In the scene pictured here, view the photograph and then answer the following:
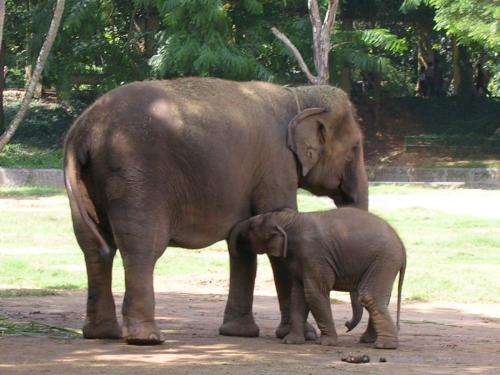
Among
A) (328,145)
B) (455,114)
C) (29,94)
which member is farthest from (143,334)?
(455,114)

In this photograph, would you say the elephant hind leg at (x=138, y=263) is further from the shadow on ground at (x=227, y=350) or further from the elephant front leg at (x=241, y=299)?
the elephant front leg at (x=241, y=299)

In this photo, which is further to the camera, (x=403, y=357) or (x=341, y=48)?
(x=341, y=48)

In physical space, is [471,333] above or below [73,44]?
below

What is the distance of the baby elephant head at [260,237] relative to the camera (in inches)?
343

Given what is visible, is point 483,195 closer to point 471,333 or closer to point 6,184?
point 6,184

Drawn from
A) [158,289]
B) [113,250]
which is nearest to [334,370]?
[113,250]

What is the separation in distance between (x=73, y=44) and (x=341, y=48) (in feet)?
25.1

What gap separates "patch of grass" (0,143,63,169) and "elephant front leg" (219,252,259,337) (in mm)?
21765

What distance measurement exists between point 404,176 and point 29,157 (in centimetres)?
1054

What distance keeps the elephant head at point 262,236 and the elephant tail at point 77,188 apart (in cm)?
109

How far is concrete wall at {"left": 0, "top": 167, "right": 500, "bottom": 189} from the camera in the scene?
28.9m

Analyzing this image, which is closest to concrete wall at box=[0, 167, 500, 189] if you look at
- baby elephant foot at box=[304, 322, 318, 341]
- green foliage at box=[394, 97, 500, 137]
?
green foliage at box=[394, 97, 500, 137]

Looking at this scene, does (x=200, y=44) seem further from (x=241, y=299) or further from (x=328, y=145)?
(x=241, y=299)

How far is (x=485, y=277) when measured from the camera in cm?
1459
